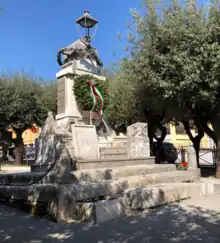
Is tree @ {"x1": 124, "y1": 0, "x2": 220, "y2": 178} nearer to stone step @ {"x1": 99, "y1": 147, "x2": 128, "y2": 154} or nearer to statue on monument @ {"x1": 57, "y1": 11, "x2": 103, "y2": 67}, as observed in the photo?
statue on monument @ {"x1": 57, "y1": 11, "x2": 103, "y2": 67}

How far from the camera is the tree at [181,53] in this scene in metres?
11.3

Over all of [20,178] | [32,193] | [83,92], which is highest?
[83,92]

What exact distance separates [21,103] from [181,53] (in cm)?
1708

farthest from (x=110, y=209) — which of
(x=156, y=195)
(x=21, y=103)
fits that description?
(x=21, y=103)

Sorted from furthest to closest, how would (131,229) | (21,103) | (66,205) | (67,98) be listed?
(21,103) → (67,98) → (66,205) → (131,229)

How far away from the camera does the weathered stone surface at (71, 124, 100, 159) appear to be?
10.3m

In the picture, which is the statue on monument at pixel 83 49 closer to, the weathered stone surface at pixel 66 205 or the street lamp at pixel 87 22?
the street lamp at pixel 87 22

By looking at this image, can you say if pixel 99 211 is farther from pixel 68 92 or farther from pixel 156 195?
pixel 68 92

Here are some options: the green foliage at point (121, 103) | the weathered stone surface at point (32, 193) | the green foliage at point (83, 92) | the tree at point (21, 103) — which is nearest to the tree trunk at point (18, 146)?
the tree at point (21, 103)

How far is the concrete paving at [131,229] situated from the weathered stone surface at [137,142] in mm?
5207

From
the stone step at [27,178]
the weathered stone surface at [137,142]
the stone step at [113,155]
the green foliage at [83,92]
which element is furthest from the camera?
the green foliage at [83,92]

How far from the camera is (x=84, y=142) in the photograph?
34.6 ft

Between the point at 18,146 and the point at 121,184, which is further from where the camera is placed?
the point at 18,146

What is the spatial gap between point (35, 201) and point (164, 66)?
793cm
